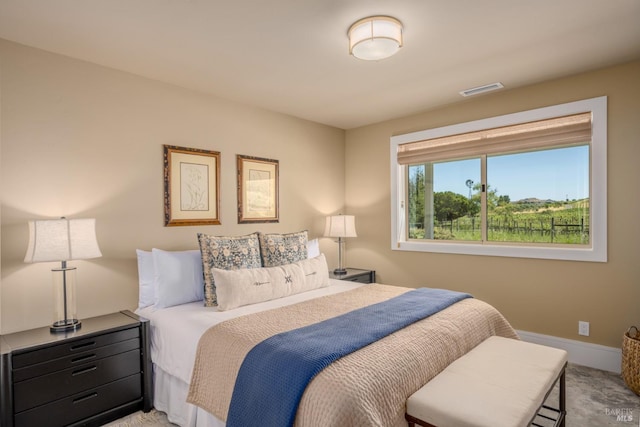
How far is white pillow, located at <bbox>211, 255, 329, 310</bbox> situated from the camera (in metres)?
2.45

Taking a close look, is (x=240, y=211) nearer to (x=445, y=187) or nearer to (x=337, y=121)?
(x=337, y=121)

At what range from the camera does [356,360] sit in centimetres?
157

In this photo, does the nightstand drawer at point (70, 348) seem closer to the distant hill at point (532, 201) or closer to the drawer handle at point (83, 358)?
the drawer handle at point (83, 358)

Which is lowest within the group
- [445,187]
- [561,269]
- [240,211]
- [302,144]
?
[561,269]

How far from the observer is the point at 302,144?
4.22 m

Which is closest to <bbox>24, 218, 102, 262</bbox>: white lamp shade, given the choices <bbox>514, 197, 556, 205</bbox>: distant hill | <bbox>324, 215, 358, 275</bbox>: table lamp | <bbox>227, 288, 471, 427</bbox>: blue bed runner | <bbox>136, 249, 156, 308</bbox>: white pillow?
<bbox>136, 249, 156, 308</bbox>: white pillow

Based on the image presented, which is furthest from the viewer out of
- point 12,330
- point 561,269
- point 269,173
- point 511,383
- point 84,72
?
point 269,173

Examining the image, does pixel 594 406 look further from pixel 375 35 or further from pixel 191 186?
pixel 191 186

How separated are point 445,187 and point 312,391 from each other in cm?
314

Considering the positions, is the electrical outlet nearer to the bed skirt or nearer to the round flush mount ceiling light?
the round flush mount ceiling light

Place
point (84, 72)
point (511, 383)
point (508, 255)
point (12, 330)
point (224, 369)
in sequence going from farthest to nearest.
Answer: point (508, 255) → point (84, 72) → point (12, 330) → point (224, 369) → point (511, 383)

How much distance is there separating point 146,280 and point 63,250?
0.62m

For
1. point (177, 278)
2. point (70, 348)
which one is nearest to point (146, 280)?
point (177, 278)

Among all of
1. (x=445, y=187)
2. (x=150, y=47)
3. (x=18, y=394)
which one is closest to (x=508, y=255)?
(x=445, y=187)
